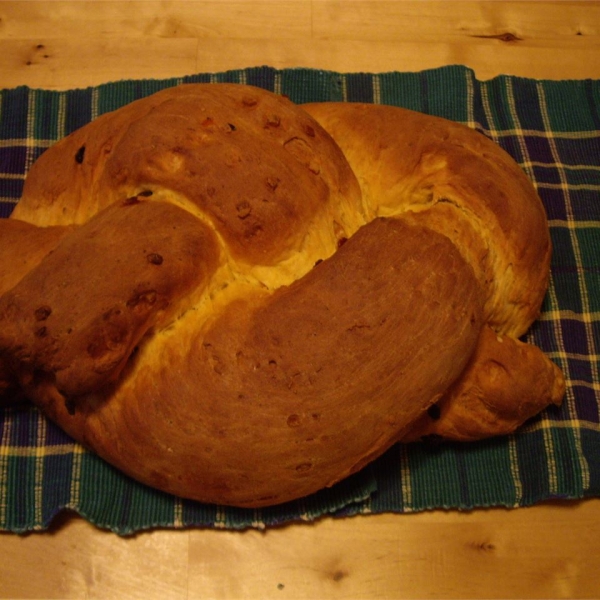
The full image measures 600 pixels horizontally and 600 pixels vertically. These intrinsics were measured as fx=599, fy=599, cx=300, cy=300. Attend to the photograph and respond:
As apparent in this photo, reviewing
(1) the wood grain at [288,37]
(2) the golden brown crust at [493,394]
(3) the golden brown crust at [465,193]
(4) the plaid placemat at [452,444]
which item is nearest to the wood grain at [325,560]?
(4) the plaid placemat at [452,444]

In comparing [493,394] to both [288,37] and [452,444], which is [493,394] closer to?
[452,444]

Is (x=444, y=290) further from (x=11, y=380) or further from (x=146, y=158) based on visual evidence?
(x=11, y=380)

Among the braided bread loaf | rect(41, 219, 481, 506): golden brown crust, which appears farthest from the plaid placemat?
rect(41, 219, 481, 506): golden brown crust

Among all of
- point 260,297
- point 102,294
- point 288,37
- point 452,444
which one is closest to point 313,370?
point 260,297

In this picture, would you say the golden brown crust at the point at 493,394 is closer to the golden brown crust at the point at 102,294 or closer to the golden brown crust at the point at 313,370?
the golden brown crust at the point at 313,370

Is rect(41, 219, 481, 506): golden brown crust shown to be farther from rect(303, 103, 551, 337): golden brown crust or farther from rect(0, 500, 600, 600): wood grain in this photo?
rect(0, 500, 600, 600): wood grain

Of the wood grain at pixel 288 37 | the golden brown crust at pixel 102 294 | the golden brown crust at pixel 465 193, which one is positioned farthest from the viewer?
the wood grain at pixel 288 37

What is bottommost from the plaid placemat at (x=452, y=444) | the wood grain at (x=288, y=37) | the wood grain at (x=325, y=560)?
the wood grain at (x=325, y=560)

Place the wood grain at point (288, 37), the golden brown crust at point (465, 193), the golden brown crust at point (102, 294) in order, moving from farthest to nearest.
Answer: the wood grain at point (288, 37) < the golden brown crust at point (465, 193) < the golden brown crust at point (102, 294)
